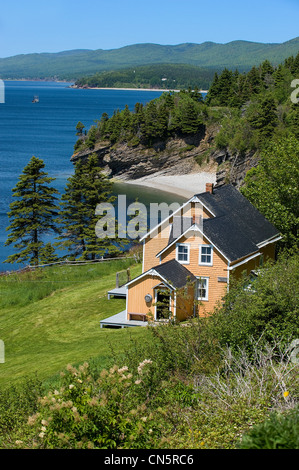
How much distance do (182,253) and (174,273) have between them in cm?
160

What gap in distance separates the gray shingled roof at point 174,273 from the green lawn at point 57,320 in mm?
2763

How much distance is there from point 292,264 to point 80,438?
15.0m

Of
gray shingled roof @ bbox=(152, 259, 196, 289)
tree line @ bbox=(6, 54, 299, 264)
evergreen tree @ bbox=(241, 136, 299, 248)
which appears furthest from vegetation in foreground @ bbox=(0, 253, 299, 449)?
tree line @ bbox=(6, 54, 299, 264)

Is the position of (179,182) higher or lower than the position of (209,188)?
lower

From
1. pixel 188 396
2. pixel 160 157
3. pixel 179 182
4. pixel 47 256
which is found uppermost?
pixel 188 396

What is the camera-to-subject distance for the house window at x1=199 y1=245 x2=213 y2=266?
28.5 m

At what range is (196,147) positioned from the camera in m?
105

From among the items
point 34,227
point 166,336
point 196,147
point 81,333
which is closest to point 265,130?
point 196,147

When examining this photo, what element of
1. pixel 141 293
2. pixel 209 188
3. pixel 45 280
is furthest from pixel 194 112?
pixel 141 293

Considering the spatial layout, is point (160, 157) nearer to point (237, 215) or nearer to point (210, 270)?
point (237, 215)

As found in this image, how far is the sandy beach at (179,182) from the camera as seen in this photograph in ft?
308

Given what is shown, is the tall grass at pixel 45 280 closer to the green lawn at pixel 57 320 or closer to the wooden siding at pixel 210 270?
the green lawn at pixel 57 320

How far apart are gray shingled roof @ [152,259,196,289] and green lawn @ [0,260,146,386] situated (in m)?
2.76

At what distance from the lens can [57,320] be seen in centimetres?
3091
